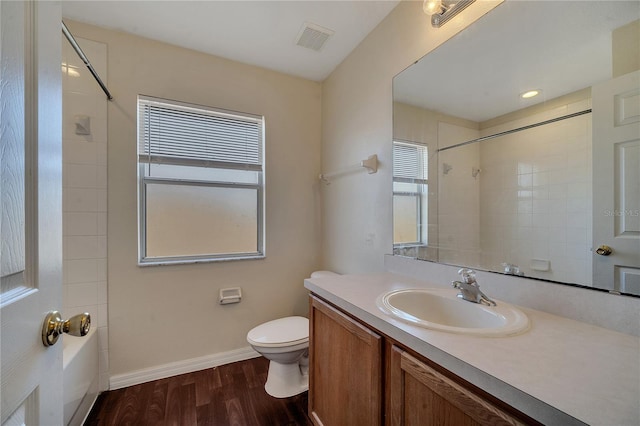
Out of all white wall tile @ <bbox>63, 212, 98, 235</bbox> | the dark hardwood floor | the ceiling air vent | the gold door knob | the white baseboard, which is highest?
the ceiling air vent

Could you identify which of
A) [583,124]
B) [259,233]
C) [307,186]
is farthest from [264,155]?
[583,124]

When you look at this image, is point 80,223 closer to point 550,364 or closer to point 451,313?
point 451,313

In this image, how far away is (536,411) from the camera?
18.7 inches

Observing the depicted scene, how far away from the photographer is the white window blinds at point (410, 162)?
4.85 feet

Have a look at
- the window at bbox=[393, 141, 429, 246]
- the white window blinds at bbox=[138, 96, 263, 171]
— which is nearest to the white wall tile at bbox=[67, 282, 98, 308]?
the white window blinds at bbox=[138, 96, 263, 171]

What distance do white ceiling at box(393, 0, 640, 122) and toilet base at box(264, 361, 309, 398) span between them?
1864mm

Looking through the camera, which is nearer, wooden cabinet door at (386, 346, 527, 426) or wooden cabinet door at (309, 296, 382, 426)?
wooden cabinet door at (386, 346, 527, 426)

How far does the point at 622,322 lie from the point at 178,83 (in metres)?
2.66

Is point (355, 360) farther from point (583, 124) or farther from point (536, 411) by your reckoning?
point (583, 124)

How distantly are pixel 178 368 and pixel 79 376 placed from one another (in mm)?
631

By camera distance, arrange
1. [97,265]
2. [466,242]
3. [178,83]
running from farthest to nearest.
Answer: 1. [178,83]
2. [97,265]
3. [466,242]

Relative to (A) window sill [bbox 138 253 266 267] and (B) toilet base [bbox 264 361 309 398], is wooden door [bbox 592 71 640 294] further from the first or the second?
(A) window sill [bbox 138 253 266 267]

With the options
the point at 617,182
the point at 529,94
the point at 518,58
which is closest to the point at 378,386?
the point at 617,182

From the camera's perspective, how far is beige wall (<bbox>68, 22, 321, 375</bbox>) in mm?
1761
